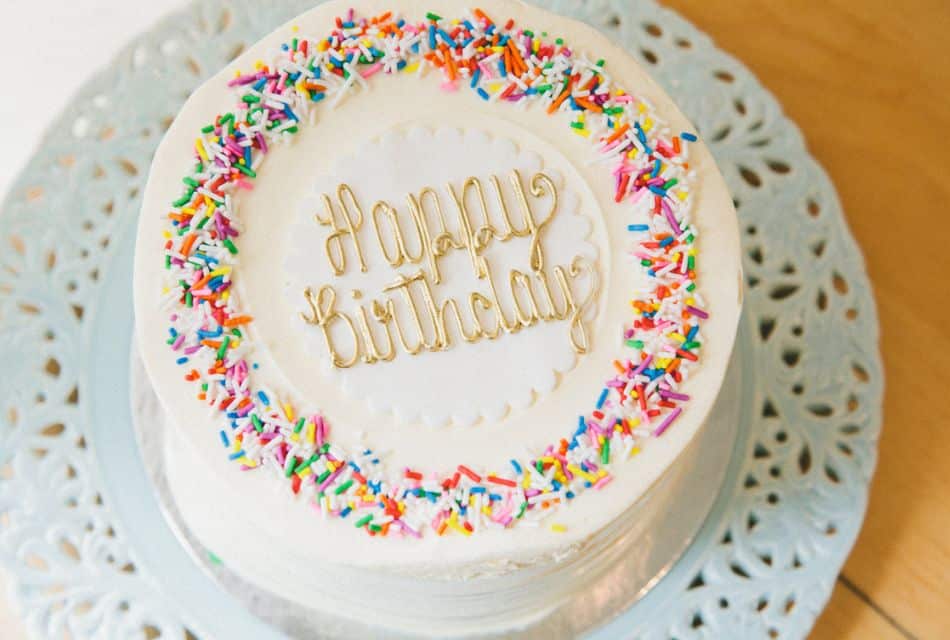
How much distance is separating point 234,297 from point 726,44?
1.04m

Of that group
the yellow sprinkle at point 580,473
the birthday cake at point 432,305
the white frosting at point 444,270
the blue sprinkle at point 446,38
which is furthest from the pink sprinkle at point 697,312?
the blue sprinkle at point 446,38

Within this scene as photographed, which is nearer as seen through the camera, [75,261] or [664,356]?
[664,356]

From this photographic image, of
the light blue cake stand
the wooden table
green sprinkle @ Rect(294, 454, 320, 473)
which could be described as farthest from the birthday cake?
the wooden table

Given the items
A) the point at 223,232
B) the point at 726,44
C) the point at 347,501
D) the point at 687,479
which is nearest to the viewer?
the point at 347,501

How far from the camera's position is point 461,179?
5.39 feet

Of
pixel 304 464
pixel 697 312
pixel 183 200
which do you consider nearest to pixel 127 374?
pixel 183 200

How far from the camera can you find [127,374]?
1.84m

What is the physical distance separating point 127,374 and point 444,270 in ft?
1.85

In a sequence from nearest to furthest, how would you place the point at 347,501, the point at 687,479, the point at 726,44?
the point at 347,501 → the point at 687,479 → the point at 726,44

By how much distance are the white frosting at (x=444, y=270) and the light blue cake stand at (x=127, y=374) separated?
413 mm

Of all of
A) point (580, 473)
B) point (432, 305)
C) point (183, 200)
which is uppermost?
point (183, 200)

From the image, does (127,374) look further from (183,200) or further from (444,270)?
(444,270)

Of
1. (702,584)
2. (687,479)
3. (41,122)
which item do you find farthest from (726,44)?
(41,122)

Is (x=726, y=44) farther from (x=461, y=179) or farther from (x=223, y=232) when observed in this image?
(x=223, y=232)
